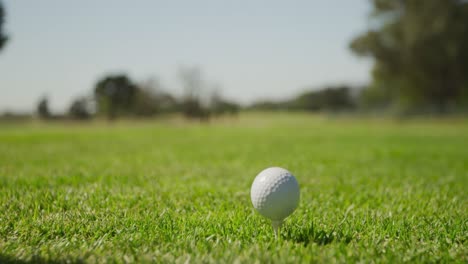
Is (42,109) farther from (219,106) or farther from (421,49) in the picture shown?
(421,49)

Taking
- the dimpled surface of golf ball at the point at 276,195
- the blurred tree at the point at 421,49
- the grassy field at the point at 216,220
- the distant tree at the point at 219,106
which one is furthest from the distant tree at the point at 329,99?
the dimpled surface of golf ball at the point at 276,195

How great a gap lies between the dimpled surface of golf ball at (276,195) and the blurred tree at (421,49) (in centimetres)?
3824

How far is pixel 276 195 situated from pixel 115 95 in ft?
267

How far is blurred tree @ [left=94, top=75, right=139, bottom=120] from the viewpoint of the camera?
7406cm

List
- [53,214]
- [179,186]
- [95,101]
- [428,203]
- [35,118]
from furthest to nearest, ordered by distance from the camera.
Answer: [95,101]
[35,118]
[179,186]
[428,203]
[53,214]

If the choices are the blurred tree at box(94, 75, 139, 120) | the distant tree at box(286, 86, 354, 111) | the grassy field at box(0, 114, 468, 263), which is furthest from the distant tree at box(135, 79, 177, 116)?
the grassy field at box(0, 114, 468, 263)

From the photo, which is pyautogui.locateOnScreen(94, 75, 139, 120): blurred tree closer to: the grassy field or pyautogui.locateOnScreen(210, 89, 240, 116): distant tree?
pyautogui.locateOnScreen(210, 89, 240, 116): distant tree

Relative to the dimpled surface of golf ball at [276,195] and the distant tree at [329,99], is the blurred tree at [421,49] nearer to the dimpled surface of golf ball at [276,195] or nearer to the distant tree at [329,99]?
the dimpled surface of golf ball at [276,195]

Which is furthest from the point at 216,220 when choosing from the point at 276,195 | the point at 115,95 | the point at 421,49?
the point at 115,95

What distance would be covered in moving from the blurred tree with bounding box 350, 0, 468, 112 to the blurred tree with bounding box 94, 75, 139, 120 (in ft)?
172

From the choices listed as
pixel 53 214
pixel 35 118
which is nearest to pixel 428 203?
pixel 53 214

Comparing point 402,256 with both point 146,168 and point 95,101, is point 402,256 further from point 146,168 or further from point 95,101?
point 95,101

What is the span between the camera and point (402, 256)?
2.33m

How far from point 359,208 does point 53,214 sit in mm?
3297
